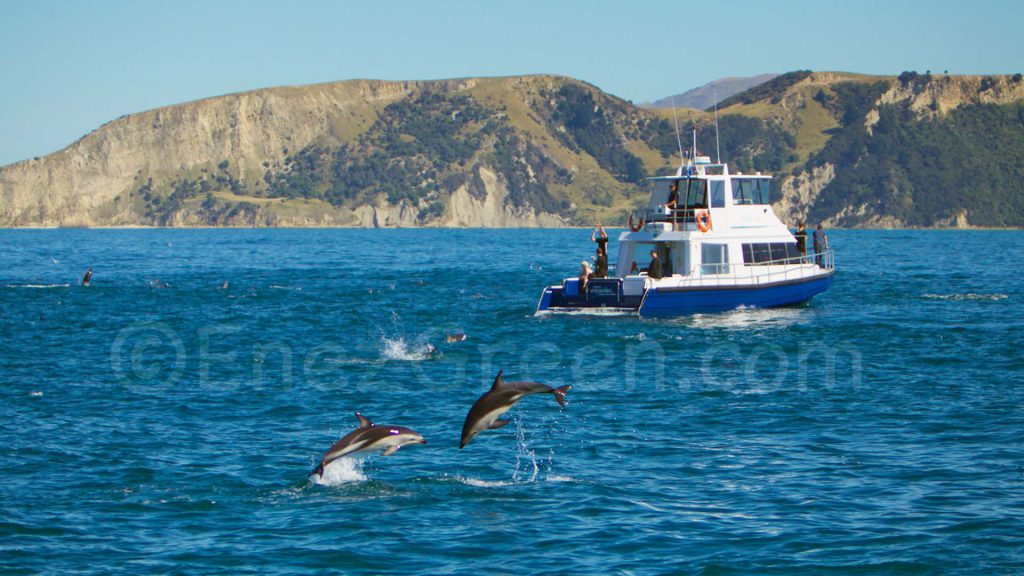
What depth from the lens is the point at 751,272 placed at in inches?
1581

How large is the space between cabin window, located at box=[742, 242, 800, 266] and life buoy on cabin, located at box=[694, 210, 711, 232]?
1.71 m

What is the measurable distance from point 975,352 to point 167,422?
2077 centimetres

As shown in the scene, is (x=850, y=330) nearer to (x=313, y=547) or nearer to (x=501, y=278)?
(x=313, y=547)

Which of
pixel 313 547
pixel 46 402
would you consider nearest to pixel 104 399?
pixel 46 402

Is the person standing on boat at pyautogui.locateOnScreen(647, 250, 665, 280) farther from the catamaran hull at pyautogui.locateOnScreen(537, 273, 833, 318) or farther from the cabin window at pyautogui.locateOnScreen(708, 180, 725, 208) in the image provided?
the cabin window at pyautogui.locateOnScreen(708, 180, 725, 208)

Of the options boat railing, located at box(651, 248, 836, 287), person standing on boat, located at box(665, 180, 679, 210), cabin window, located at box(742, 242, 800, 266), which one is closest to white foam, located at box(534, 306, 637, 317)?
boat railing, located at box(651, 248, 836, 287)

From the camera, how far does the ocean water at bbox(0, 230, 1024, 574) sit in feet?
46.1

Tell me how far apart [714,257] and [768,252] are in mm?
2833

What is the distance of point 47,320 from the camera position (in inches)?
1596

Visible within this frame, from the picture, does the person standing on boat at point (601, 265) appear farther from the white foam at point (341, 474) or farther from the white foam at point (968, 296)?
the white foam at point (341, 474)

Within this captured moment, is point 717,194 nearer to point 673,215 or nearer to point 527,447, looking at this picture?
point 673,215

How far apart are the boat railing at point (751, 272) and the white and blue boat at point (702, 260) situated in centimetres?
3

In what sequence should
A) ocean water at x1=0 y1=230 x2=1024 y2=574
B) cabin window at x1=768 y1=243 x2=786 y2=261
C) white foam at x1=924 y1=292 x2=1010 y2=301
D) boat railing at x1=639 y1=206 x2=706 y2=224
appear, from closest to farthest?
ocean water at x1=0 y1=230 x2=1024 y2=574, boat railing at x1=639 y1=206 x2=706 y2=224, cabin window at x1=768 y1=243 x2=786 y2=261, white foam at x1=924 y1=292 x2=1010 y2=301

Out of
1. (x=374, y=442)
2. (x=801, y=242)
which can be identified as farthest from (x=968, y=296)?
(x=374, y=442)
